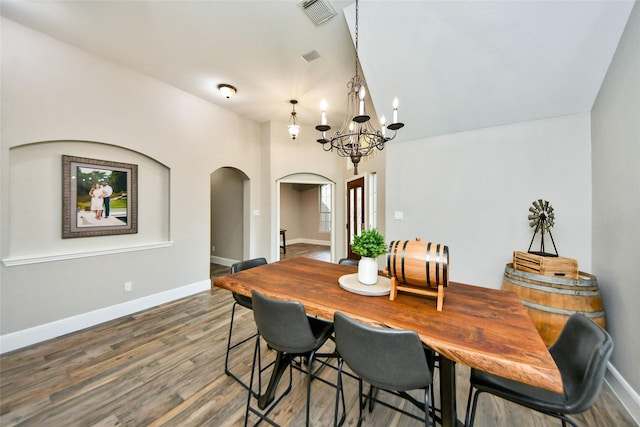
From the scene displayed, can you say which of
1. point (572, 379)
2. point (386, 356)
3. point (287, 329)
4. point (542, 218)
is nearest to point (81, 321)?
point (287, 329)

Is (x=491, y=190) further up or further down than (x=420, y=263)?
further up

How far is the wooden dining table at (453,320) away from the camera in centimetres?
90

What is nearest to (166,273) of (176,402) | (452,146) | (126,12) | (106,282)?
(106,282)

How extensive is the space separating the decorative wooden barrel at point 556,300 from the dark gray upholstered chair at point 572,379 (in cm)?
72

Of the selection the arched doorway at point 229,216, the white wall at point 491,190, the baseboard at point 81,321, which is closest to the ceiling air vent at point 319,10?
the white wall at point 491,190

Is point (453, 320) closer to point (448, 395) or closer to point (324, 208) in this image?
point (448, 395)

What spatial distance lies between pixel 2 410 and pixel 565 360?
3528 mm

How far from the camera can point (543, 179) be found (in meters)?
2.53

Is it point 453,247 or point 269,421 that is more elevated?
point 453,247

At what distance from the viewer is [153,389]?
1810 millimetres

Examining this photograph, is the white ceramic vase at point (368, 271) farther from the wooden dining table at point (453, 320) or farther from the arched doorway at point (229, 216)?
the arched doorway at point (229, 216)

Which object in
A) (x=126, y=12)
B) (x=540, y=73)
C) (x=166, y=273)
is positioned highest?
(x=126, y=12)

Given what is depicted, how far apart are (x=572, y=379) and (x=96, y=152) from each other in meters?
4.49

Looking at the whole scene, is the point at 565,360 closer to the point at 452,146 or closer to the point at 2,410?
the point at 452,146
